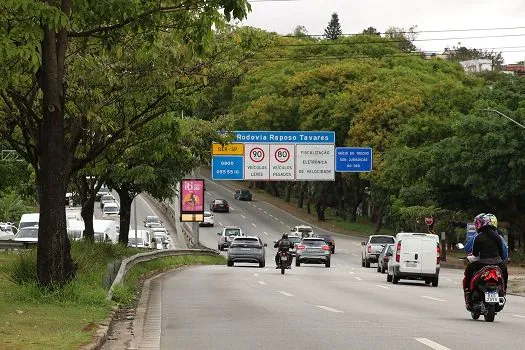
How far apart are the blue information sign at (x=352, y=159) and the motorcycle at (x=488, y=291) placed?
138ft

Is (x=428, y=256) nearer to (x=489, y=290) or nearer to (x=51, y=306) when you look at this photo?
(x=489, y=290)

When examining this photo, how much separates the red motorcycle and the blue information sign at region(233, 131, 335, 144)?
40373 mm

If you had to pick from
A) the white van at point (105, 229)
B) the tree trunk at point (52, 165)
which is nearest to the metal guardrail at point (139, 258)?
the tree trunk at point (52, 165)

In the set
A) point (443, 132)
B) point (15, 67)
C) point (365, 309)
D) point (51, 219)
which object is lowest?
point (365, 309)

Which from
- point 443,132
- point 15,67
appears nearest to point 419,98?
point 443,132

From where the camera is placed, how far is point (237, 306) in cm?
2152

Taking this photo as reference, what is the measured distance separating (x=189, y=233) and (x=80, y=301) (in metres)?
59.8

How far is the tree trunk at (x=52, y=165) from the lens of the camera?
1870cm

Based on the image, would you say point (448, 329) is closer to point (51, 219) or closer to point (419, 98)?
point (51, 219)

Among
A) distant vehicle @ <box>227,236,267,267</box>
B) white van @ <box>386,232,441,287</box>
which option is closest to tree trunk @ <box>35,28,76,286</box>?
white van @ <box>386,232,441,287</box>

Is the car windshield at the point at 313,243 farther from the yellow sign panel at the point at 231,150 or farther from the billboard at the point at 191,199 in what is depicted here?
the billboard at the point at 191,199

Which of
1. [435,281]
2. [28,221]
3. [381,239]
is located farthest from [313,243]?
[435,281]

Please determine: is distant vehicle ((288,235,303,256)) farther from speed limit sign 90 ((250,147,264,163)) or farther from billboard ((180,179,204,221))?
billboard ((180,179,204,221))

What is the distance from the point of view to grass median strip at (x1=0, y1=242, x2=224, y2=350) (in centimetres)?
1340
